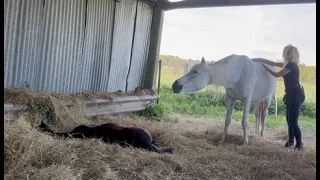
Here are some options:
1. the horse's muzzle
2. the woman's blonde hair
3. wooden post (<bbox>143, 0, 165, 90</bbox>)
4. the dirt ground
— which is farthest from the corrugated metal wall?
the woman's blonde hair

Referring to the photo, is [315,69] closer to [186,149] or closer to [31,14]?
[186,149]

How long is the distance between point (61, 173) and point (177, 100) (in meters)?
3.60

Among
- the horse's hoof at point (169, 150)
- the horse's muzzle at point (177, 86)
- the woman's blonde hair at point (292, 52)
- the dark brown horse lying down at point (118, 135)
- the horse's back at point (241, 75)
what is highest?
the woman's blonde hair at point (292, 52)

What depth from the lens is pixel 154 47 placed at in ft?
21.5

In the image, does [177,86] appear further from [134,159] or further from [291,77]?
[134,159]

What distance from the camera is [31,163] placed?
2143mm

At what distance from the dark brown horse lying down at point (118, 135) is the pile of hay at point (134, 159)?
20 centimetres

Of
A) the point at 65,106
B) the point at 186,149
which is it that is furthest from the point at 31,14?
the point at 186,149

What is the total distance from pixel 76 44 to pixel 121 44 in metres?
1.18

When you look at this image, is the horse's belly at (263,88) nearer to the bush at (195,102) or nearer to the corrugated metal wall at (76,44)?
the bush at (195,102)

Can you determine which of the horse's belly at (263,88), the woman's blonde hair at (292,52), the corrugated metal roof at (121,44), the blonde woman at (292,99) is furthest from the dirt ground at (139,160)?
the corrugated metal roof at (121,44)

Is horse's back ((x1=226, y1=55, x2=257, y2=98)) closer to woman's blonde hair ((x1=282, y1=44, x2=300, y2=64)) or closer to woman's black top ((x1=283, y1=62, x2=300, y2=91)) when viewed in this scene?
woman's black top ((x1=283, y1=62, x2=300, y2=91))

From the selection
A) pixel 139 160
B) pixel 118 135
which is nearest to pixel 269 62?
pixel 118 135

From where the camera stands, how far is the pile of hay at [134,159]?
2.05 meters
